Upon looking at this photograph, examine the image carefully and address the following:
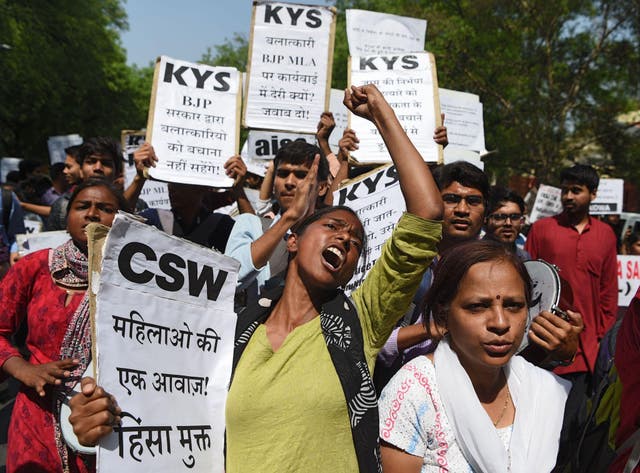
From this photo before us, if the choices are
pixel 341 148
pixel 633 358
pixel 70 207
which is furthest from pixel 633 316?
pixel 341 148

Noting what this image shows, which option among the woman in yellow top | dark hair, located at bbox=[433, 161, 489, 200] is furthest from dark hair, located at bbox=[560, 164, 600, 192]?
the woman in yellow top

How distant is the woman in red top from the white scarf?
4.66 ft

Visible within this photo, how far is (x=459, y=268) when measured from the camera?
7.50 feet

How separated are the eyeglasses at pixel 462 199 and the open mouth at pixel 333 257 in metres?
1.30

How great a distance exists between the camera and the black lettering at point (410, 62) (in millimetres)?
4863

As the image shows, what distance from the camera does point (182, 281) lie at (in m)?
2.29

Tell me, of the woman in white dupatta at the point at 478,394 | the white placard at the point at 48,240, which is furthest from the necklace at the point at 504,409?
the white placard at the point at 48,240

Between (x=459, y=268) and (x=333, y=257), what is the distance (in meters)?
0.48

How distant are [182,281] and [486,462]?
3.46 ft

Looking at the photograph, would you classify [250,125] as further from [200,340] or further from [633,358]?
[633,358]

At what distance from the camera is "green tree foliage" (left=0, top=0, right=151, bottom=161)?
21.1m

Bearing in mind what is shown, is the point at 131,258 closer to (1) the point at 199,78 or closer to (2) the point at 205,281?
(2) the point at 205,281

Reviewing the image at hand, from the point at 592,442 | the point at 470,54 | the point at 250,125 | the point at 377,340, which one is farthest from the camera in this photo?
the point at 470,54

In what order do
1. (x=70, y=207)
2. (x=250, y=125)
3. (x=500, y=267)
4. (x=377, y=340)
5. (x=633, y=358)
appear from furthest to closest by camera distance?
(x=250, y=125) < (x=70, y=207) < (x=377, y=340) < (x=500, y=267) < (x=633, y=358)
